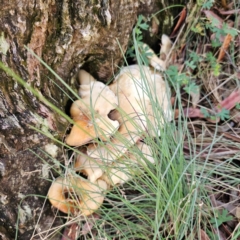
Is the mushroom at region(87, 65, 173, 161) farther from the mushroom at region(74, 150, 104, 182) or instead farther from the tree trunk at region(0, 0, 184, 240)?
the tree trunk at region(0, 0, 184, 240)

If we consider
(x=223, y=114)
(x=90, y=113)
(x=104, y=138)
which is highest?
(x=90, y=113)

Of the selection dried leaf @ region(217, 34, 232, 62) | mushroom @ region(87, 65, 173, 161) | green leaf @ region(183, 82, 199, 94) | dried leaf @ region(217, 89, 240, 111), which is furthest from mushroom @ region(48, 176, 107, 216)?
dried leaf @ region(217, 34, 232, 62)

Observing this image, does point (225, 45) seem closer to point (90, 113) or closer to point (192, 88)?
point (192, 88)

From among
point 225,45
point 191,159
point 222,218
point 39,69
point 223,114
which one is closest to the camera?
point 39,69

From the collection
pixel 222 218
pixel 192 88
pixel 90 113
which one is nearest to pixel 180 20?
pixel 192 88

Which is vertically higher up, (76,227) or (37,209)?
(37,209)

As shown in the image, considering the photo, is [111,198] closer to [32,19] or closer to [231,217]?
[231,217]

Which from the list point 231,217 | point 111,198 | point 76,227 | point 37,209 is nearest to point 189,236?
point 231,217
